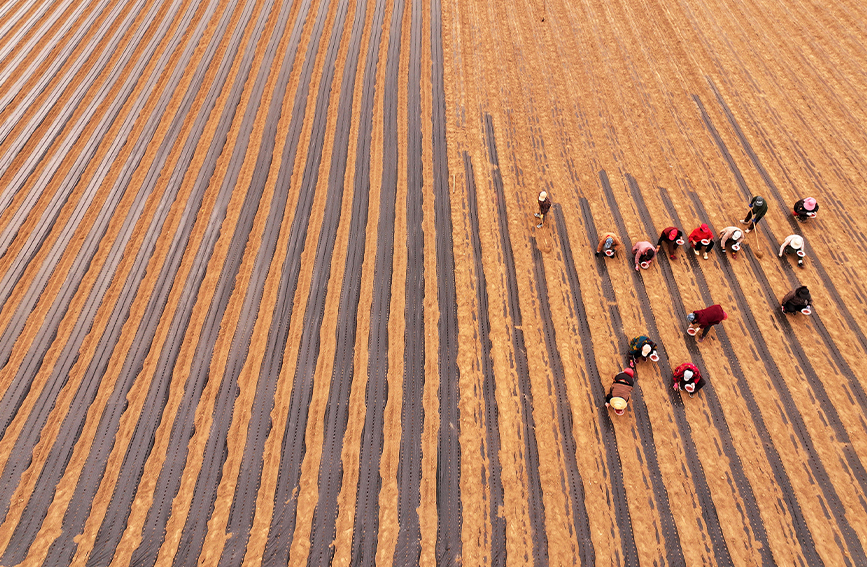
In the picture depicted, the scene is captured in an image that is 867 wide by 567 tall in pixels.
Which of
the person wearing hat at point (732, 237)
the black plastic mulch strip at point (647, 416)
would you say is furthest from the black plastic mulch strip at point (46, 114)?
the person wearing hat at point (732, 237)

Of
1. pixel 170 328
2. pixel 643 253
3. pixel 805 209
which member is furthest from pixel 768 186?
pixel 170 328

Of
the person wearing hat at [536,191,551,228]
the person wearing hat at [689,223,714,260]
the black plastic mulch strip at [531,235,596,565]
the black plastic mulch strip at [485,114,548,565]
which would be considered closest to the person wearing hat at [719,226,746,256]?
the person wearing hat at [689,223,714,260]

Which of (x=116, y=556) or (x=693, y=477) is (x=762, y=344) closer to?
(x=693, y=477)

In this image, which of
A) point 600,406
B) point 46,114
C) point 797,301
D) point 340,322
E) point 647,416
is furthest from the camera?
point 46,114

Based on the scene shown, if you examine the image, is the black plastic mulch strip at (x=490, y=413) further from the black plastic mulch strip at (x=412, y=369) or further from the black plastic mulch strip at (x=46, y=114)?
the black plastic mulch strip at (x=46, y=114)

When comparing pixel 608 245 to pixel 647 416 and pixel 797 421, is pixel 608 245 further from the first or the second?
pixel 797 421

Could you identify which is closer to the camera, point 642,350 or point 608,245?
point 642,350
